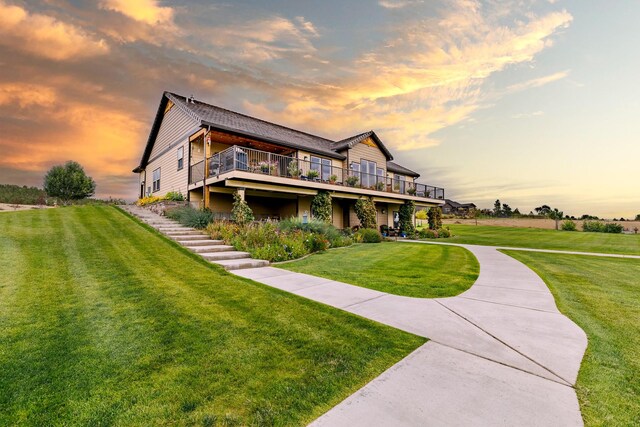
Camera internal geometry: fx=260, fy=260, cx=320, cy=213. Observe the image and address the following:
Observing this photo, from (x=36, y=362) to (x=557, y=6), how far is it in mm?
17218

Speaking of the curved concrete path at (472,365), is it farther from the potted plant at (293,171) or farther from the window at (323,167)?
the window at (323,167)

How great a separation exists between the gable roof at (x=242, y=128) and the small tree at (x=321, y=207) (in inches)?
150

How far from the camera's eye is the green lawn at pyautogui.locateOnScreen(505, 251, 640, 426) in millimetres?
2158

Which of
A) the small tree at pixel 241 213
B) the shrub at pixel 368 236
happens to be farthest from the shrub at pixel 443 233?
the small tree at pixel 241 213

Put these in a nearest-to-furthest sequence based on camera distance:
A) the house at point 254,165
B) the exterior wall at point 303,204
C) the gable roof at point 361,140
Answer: the house at point 254,165 < the exterior wall at point 303,204 < the gable roof at point 361,140

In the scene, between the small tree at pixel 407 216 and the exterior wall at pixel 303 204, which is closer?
the exterior wall at pixel 303 204

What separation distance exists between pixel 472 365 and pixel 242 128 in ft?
53.5

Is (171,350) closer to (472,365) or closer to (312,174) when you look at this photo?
(472,365)

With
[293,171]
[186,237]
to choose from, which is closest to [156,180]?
[293,171]

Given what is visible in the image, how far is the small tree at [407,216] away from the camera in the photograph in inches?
930

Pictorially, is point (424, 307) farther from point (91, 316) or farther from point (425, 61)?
point (425, 61)

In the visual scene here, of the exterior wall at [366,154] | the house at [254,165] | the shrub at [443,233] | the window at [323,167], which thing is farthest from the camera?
the shrub at [443,233]

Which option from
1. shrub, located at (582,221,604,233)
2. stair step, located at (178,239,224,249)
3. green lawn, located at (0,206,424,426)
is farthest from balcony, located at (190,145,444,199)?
shrub, located at (582,221,604,233)

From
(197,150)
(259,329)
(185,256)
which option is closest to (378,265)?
(259,329)
